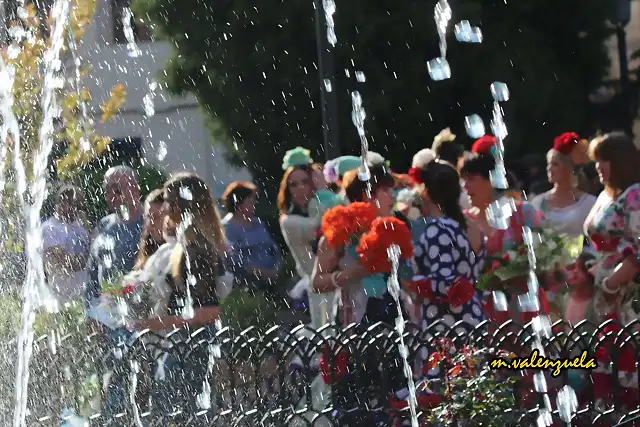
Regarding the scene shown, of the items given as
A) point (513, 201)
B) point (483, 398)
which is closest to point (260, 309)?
point (513, 201)

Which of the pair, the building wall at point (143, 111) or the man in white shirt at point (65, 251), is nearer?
the man in white shirt at point (65, 251)

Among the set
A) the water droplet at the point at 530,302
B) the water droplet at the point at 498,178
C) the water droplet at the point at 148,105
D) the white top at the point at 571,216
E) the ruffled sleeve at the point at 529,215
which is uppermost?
the water droplet at the point at 148,105

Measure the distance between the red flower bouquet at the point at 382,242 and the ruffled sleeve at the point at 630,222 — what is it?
3.11 feet

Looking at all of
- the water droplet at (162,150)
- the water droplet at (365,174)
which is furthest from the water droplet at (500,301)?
the water droplet at (162,150)

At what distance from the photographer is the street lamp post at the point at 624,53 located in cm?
1516

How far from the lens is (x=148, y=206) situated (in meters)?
6.32

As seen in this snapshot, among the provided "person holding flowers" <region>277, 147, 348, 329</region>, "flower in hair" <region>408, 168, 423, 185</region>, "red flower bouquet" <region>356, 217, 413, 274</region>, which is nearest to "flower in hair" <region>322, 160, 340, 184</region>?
"person holding flowers" <region>277, 147, 348, 329</region>

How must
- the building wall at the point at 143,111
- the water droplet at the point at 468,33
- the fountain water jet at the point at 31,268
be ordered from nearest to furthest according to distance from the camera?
the fountain water jet at the point at 31,268 < the water droplet at the point at 468,33 < the building wall at the point at 143,111

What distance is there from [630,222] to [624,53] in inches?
439

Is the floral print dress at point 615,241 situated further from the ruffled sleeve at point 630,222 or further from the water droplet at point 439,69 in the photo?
the water droplet at point 439,69

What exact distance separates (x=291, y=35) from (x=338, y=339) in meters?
10.4

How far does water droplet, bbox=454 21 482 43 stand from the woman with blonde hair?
862cm

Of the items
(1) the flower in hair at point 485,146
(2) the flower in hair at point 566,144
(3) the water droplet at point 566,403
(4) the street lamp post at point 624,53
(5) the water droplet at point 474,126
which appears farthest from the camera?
(4) the street lamp post at point 624,53

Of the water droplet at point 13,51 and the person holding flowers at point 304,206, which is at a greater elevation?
the water droplet at point 13,51
